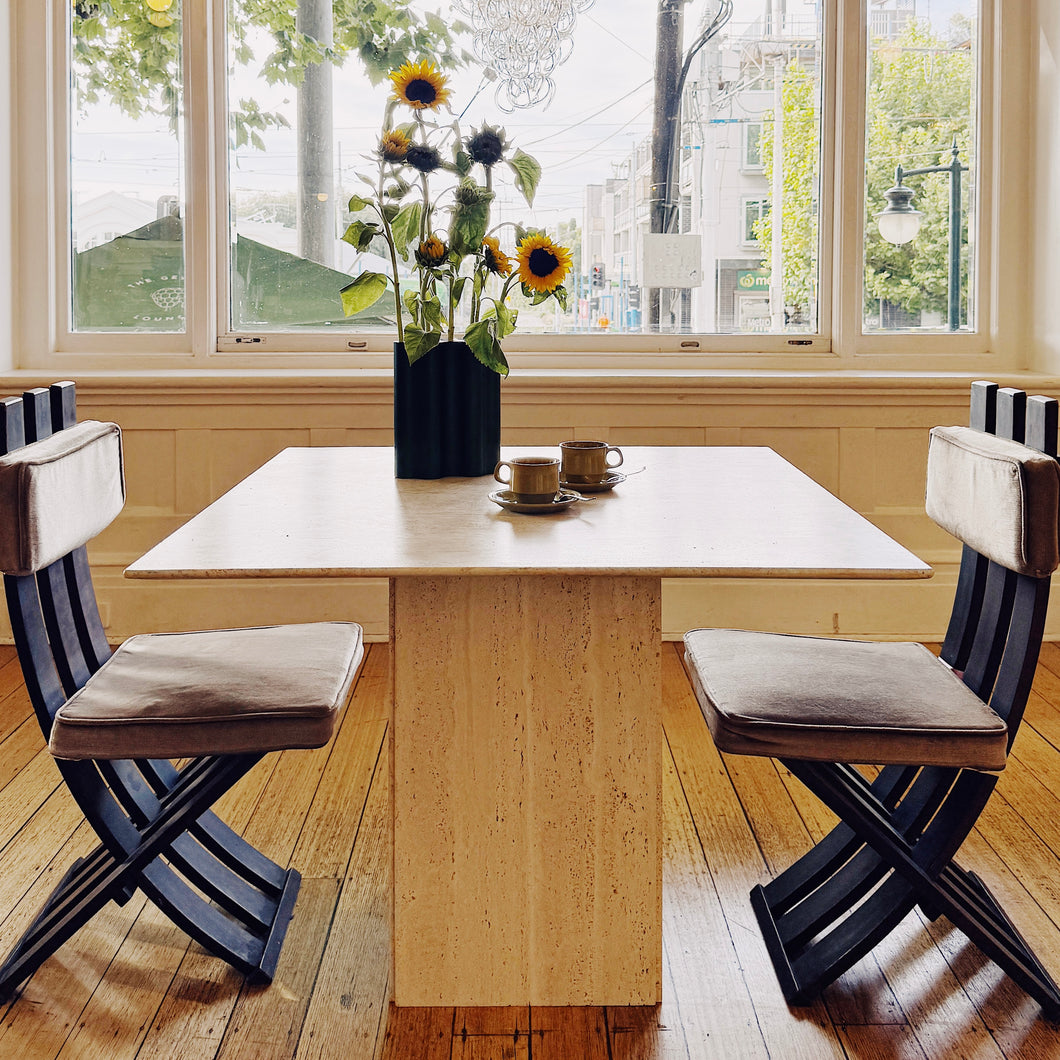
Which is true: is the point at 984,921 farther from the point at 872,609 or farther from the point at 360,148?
the point at 360,148

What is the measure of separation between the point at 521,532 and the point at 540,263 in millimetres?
547

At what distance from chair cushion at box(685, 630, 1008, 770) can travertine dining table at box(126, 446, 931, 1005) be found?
5.7 inches

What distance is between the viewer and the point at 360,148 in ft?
13.0

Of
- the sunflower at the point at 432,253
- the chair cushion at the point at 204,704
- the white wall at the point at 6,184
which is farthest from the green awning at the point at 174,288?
the chair cushion at the point at 204,704

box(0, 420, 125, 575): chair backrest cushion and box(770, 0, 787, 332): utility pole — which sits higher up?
box(770, 0, 787, 332): utility pole

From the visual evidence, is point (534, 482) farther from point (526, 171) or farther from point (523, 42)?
point (523, 42)

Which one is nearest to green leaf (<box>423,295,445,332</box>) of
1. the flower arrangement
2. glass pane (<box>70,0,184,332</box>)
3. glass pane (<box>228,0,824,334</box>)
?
the flower arrangement

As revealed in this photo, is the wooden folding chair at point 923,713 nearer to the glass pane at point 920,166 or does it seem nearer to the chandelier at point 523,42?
the glass pane at point 920,166

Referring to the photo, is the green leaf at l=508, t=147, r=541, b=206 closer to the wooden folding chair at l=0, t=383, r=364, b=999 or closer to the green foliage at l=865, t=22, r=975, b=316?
the wooden folding chair at l=0, t=383, r=364, b=999

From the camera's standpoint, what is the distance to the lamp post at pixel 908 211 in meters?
3.92

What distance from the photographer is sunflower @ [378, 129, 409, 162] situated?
1.96 meters

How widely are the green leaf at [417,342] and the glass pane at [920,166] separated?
239 cm

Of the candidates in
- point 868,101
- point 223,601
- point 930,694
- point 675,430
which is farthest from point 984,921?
point 868,101

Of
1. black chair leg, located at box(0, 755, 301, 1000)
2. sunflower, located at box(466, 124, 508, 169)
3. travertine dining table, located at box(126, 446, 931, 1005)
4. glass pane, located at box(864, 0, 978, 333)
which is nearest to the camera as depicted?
travertine dining table, located at box(126, 446, 931, 1005)
